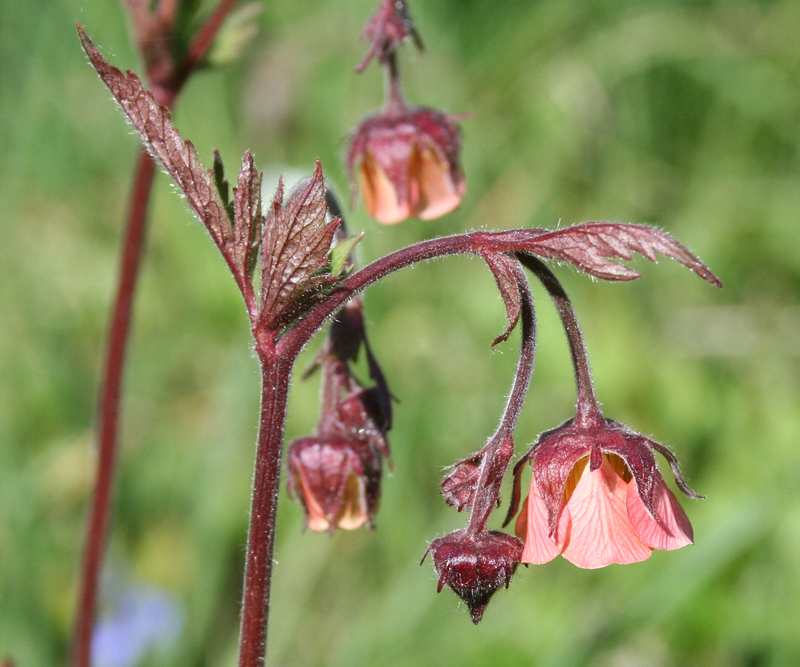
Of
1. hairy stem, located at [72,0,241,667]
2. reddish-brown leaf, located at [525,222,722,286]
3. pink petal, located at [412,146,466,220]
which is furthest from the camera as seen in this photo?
hairy stem, located at [72,0,241,667]

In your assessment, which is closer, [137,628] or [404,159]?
[404,159]

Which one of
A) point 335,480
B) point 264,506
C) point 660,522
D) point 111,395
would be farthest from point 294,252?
point 111,395

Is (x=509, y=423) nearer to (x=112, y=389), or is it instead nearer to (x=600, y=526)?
(x=600, y=526)

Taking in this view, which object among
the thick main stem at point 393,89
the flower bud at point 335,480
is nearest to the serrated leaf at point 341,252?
the flower bud at point 335,480

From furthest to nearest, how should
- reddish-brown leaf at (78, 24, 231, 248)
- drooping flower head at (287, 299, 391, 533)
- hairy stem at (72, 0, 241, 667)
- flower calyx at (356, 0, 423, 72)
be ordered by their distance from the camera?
hairy stem at (72, 0, 241, 667) → flower calyx at (356, 0, 423, 72) → drooping flower head at (287, 299, 391, 533) → reddish-brown leaf at (78, 24, 231, 248)

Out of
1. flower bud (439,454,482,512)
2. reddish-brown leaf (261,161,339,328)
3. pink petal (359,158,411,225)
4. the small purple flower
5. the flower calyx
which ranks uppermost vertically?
the flower calyx

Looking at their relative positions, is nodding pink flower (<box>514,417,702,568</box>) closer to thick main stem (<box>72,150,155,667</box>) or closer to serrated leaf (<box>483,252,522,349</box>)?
serrated leaf (<box>483,252,522,349</box>)

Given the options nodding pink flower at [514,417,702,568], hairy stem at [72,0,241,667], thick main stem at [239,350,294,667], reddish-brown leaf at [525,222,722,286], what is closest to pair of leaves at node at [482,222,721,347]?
reddish-brown leaf at [525,222,722,286]
